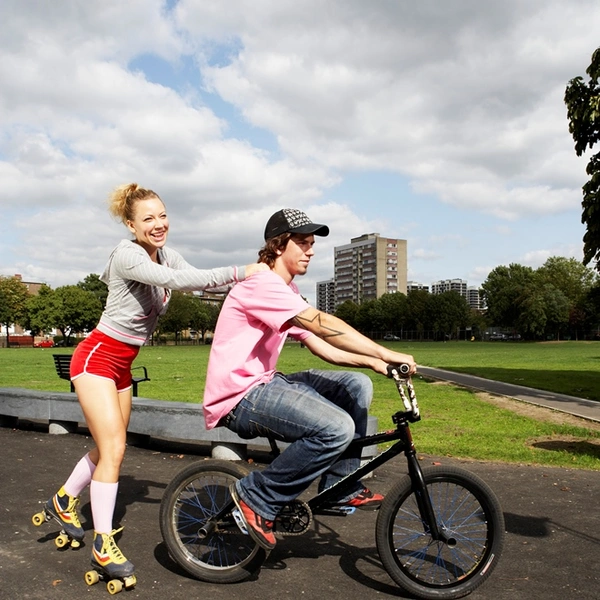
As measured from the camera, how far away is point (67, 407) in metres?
8.16

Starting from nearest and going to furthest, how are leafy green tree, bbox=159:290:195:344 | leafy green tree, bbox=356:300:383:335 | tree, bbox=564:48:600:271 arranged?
tree, bbox=564:48:600:271 → leafy green tree, bbox=159:290:195:344 → leafy green tree, bbox=356:300:383:335

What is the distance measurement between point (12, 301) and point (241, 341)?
9376 cm

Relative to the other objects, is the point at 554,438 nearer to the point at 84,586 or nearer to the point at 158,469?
the point at 158,469

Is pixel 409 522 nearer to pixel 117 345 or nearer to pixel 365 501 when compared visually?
pixel 365 501

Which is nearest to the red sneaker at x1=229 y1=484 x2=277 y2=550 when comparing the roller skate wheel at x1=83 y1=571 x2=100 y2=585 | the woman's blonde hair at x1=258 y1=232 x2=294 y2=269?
the roller skate wheel at x1=83 y1=571 x2=100 y2=585

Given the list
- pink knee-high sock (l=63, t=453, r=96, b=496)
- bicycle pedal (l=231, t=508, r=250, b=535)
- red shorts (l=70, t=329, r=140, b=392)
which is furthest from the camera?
pink knee-high sock (l=63, t=453, r=96, b=496)

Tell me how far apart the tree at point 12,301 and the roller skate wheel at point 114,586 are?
303ft

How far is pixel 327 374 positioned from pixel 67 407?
5578 millimetres

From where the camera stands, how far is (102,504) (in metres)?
3.59

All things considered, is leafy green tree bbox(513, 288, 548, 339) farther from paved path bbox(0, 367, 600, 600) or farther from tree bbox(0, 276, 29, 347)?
paved path bbox(0, 367, 600, 600)

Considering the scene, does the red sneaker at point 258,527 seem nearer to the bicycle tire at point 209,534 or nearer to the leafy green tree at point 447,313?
the bicycle tire at point 209,534

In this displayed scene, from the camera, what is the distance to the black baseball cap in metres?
3.45

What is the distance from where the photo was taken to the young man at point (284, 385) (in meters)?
3.25

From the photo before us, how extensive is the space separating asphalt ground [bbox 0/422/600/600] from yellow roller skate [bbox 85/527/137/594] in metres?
0.06
